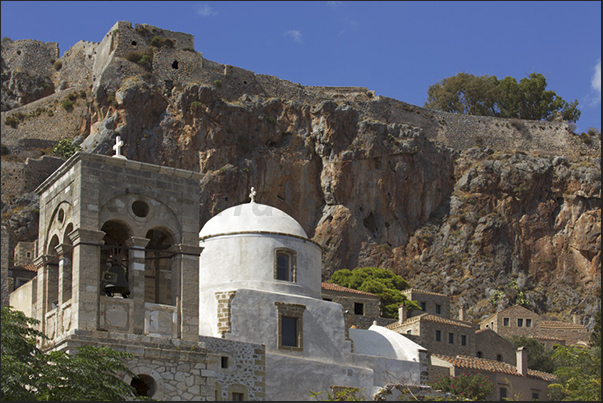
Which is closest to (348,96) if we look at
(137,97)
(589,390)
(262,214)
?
(137,97)

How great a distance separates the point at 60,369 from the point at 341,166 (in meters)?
57.1

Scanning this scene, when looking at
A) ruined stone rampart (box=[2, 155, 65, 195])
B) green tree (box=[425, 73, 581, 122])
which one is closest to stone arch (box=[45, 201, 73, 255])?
ruined stone rampart (box=[2, 155, 65, 195])

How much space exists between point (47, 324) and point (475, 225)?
5913 centimetres

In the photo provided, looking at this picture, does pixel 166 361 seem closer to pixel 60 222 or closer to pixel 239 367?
pixel 60 222

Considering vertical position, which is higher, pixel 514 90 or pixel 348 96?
pixel 514 90

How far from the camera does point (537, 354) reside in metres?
64.4

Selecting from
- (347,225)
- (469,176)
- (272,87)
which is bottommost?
(347,225)

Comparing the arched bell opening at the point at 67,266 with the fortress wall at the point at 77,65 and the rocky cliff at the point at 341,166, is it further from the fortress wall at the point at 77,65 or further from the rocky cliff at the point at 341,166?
the fortress wall at the point at 77,65

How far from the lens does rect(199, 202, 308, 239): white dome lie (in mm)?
37938

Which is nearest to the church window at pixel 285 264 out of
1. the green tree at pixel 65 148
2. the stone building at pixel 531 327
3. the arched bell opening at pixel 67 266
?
the arched bell opening at pixel 67 266

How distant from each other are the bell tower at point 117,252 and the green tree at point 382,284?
37.7 m

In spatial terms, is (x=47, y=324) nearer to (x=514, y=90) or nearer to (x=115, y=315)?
(x=115, y=315)

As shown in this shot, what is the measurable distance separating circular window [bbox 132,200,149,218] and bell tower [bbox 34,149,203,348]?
3cm

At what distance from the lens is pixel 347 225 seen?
79.4 m
